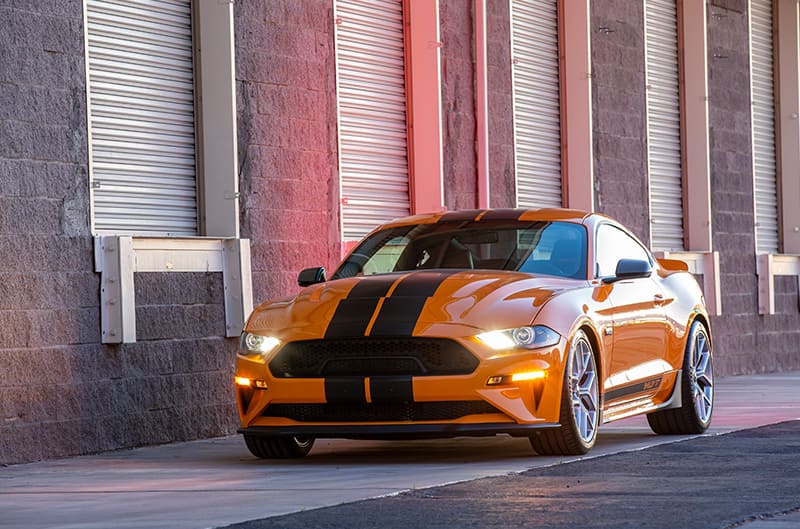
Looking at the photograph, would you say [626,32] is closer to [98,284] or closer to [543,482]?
[98,284]

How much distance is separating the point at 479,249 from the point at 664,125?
37.4ft

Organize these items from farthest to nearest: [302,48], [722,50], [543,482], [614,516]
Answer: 1. [722,50]
2. [302,48]
3. [543,482]
4. [614,516]

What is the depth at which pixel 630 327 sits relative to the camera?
35.7 feet

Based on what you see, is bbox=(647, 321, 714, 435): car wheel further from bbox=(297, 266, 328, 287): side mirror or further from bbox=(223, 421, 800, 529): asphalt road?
bbox=(297, 266, 328, 287): side mirror

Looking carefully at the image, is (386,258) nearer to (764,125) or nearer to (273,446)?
(273,446)

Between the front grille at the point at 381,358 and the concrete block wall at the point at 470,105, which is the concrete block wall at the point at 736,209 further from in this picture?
the front grille at the point at 381,358

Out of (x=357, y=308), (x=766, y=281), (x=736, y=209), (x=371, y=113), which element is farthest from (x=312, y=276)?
(x=766, y=281)

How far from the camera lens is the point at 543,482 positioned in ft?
26.9

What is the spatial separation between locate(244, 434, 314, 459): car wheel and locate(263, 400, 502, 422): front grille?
1.81 feet

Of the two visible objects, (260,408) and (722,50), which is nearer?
(260,408)

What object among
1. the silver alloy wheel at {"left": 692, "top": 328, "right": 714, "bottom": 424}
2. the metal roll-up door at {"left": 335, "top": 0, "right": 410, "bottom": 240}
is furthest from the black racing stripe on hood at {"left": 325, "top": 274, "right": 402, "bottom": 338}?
the metal roll-up door at {"left": 335, "top": 0, "right": 410, "bottom": 240}

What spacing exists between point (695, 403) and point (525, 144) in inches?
284

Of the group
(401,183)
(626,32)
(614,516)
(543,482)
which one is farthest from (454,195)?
(614,516)

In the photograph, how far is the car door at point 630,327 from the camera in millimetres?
10633
